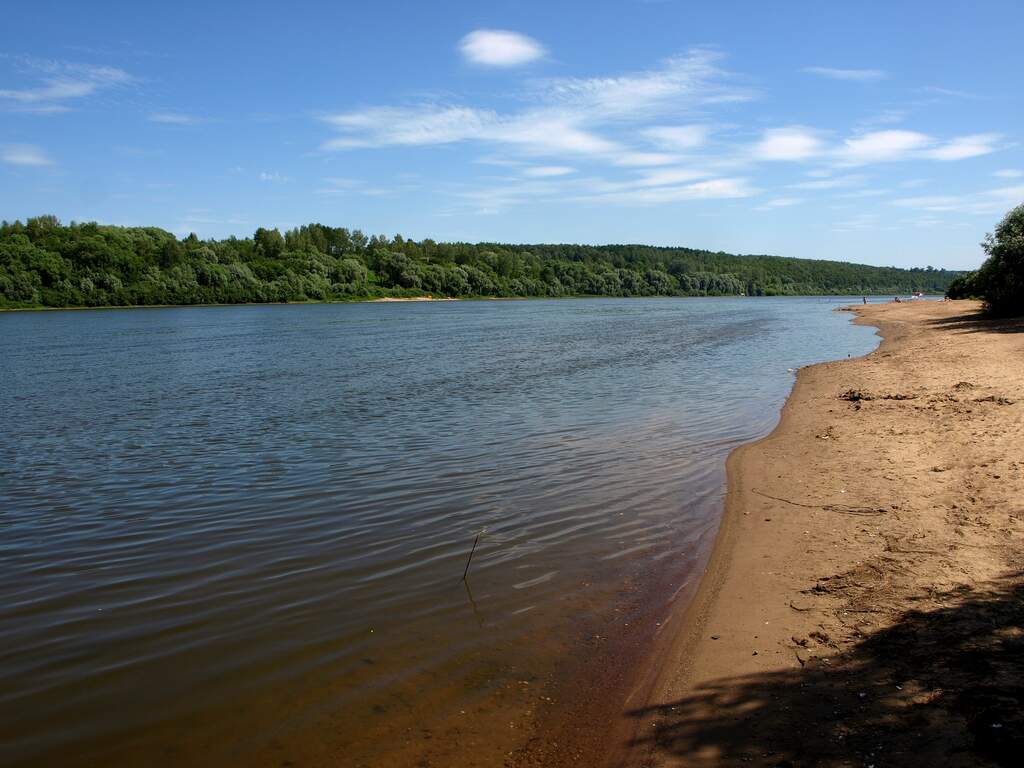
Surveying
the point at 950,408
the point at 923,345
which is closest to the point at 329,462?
the point at 950,408

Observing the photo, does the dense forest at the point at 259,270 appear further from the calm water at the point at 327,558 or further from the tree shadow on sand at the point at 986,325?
the tree shadow on sand at the point at 986,325

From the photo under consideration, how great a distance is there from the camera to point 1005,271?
38.2 metres

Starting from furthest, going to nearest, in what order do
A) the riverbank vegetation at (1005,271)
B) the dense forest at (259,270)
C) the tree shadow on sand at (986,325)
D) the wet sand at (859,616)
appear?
the dense forest at (259,270), the riverbank vegetation at (1005,271), the tree shadow on sand at (986,325), the wet sand at (859,616)

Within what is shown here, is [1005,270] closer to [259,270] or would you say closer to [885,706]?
[885,706]

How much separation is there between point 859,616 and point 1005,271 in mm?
40216

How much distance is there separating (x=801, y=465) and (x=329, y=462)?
829cm

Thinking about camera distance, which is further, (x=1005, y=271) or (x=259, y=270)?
(x=259, y=270)

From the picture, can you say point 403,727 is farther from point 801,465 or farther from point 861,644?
point 801,465

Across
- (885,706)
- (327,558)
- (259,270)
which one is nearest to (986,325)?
(327,558)

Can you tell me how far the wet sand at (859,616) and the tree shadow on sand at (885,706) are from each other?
1 centimetres

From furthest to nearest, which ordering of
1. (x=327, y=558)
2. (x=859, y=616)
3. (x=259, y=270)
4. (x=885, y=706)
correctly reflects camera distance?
1. (x=259, y=270)
2. (x=327, y=558)
3. (x=859, y=616)
4. (x=885, y=706)

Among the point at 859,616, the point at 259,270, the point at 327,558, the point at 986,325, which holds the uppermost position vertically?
the point at 259,270

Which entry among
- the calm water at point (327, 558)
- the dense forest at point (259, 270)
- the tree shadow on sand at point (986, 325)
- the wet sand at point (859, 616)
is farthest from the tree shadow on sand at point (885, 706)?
the dense forest at point (259, 270)

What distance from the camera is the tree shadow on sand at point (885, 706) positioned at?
13.7 ft
